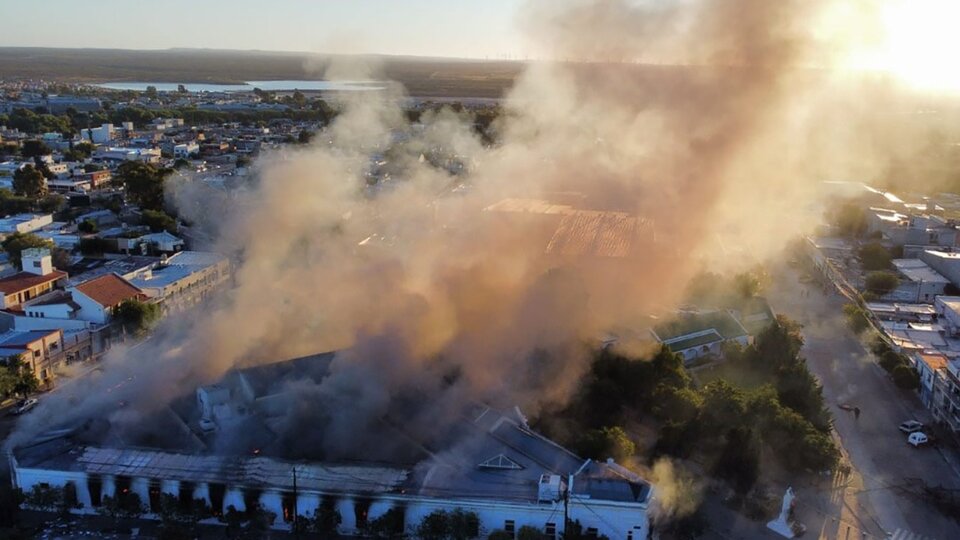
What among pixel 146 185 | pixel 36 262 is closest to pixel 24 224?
pixel 146 185

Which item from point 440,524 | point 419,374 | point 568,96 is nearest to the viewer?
point 440,524

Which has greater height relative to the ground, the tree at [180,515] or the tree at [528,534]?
the tree at [528,534]

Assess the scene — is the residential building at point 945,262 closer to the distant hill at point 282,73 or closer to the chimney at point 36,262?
the chimney at point 36,262

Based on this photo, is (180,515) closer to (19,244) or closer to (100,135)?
(19,244)

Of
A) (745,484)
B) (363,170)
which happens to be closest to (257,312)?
(745,484)

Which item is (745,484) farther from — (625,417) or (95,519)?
(95,519)

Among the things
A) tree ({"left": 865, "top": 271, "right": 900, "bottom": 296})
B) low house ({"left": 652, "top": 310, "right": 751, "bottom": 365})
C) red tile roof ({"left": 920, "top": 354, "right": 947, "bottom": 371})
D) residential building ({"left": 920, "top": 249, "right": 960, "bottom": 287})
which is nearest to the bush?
A: low house ({"left": 652, "top": 310, "right": 751, "bottom": 365})

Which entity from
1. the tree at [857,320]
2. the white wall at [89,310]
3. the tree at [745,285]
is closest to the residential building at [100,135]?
the white wall at [89,310]
